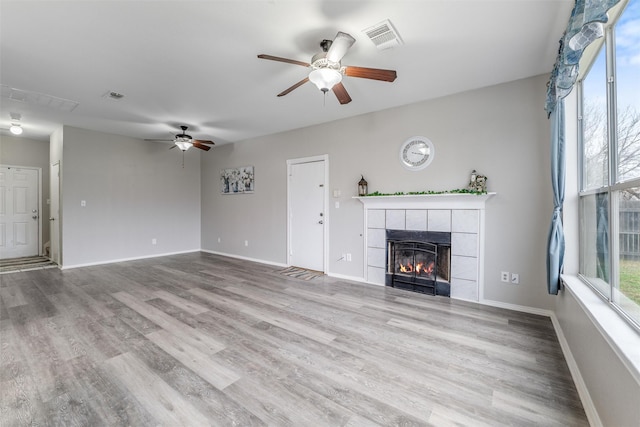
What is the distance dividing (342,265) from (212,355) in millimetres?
2603

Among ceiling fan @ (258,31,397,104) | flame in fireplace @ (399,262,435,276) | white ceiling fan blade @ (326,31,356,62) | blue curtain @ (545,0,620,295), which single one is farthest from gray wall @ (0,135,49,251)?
blue curtain @ (545,0,620,295)

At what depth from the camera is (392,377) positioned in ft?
5.96

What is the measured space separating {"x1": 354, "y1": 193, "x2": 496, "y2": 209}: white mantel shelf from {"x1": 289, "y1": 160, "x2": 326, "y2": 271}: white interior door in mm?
971

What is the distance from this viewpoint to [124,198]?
18.3 ft

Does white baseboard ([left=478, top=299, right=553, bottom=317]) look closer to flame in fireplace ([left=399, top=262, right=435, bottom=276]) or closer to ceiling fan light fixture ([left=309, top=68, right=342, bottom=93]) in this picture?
flame in fireplace ([left=399, top=262, right=435, bottom=276])

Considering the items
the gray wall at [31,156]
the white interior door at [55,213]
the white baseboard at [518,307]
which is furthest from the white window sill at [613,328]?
the gray wall at [31,156]

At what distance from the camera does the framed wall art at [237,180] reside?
18.7 ft

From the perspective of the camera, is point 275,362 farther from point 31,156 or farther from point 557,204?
point 31,156

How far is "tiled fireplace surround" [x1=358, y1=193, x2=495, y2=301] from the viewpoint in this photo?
10.5 ft

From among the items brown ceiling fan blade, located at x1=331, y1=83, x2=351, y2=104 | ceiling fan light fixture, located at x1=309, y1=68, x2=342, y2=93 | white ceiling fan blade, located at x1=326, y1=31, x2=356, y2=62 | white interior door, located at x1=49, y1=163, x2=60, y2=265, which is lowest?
white interior door, located at x1=49, y1=163, x2=60, y2=265

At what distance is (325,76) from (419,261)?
8.68 feet

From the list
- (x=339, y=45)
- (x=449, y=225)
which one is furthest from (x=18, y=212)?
(x=449, y=225)

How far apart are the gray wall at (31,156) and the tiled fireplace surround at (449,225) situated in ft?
23.2

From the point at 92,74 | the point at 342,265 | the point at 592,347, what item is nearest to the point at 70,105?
the point at 92,74
